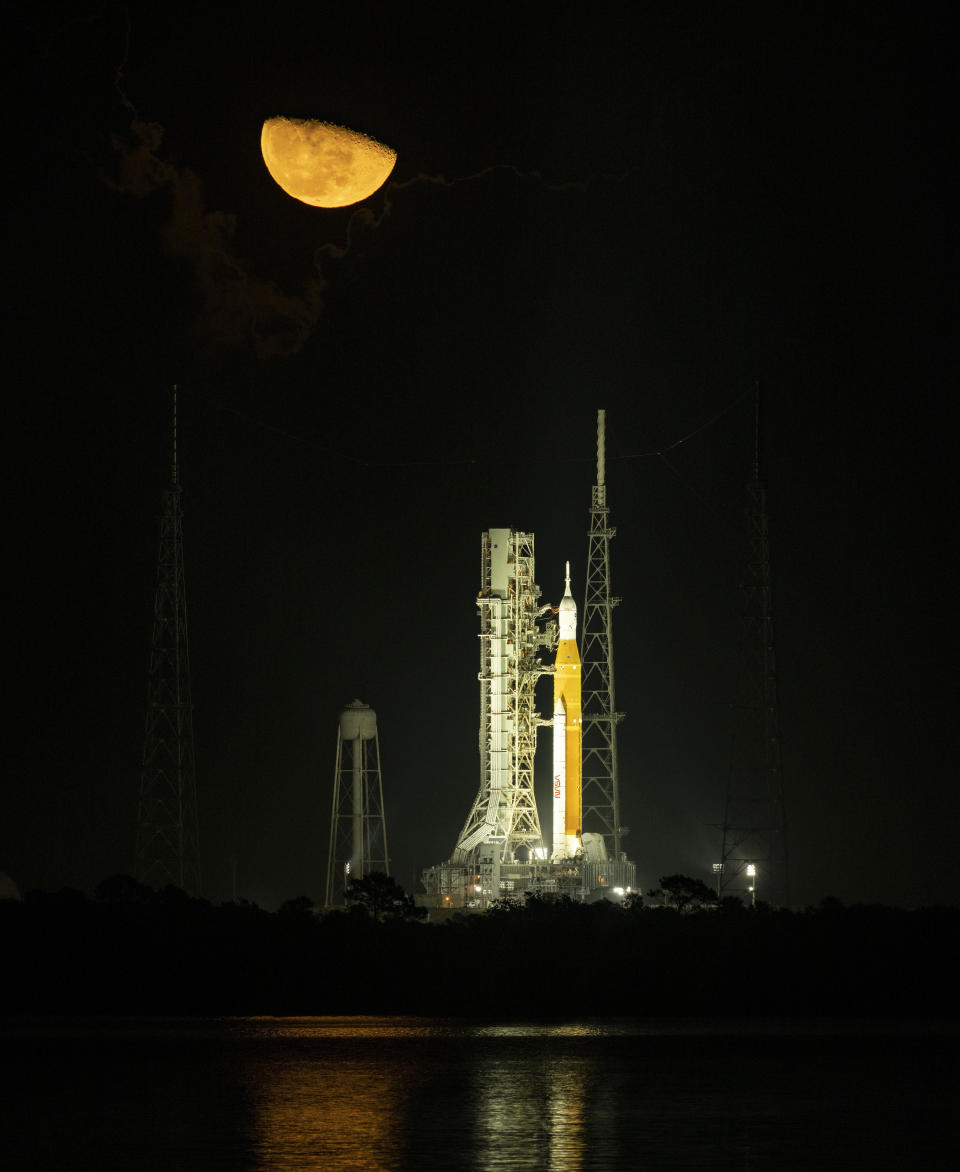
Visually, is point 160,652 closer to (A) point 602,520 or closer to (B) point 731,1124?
(A) point 602,520

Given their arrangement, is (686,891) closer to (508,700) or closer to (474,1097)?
(508,700)

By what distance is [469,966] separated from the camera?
39625 millimetres

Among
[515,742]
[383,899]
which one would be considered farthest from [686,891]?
[515,742]

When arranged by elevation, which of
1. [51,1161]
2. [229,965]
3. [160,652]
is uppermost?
[160,652]

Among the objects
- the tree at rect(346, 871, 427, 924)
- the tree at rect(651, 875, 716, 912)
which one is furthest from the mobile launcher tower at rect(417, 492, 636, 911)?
the tree at rect(346, 871, 427, 924)

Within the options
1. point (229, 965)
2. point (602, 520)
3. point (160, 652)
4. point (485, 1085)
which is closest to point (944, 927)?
point (229, 965)

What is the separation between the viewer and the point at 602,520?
69.8 m

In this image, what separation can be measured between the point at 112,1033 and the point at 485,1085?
9648 millimetres

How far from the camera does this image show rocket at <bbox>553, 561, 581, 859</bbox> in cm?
7056

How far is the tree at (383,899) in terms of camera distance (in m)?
47.2

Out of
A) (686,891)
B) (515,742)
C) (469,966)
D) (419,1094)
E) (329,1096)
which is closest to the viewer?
(329,1096)

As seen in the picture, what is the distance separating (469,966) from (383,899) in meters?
8.35

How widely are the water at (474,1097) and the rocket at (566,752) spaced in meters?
35.9

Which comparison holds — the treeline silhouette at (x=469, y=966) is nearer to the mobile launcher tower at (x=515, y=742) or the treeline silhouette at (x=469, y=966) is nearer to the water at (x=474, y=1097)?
the water at (x=474, y=1097)
